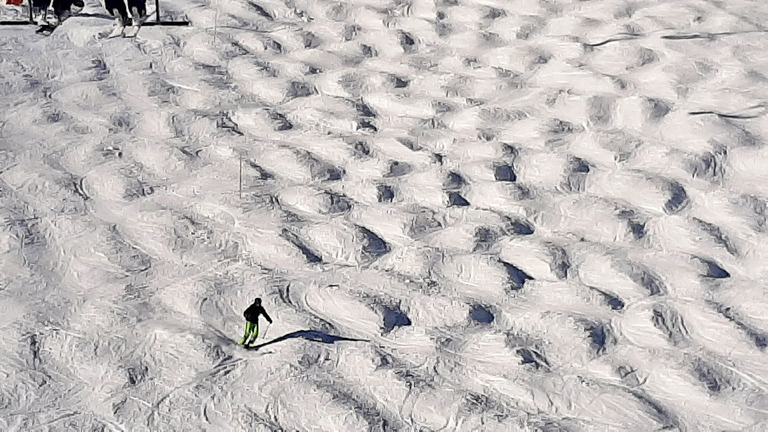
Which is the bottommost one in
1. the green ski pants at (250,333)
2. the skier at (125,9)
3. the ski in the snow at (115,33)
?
the green ski pants at (250,333)

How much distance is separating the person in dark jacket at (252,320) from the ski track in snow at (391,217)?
81 mm

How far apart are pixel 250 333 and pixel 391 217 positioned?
1383 mm

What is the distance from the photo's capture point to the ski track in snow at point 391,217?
447 centimetres

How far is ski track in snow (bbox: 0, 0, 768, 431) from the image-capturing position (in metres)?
4.47

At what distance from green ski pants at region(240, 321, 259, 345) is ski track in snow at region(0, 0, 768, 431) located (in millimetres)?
74

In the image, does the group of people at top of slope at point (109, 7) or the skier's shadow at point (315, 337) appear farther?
the group of people at top of slope at point (109, 7)

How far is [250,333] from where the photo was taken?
4.70m

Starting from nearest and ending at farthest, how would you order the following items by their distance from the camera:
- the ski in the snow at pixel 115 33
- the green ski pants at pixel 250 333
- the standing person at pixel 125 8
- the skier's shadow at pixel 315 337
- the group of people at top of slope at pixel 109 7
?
the green ski pants at pixel 250 333, the skier's shadow at pixel 315 337, the group of people at top of slope at pixel 109 7, the standing person at pixel 125 8, the ski in the snow at pixel 115 33

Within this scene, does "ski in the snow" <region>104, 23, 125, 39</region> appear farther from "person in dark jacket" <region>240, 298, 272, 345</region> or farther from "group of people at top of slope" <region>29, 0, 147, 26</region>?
"person in dark jacket" <region>240, 298, 272, 345</region>

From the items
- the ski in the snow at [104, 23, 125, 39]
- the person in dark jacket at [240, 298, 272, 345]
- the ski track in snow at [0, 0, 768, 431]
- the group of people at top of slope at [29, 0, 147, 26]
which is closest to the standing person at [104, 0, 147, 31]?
the group of people at top of slope at [29, 0, 147, 26]

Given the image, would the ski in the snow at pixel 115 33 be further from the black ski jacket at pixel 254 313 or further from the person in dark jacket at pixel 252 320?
the black ski jacket at pixel 254 313

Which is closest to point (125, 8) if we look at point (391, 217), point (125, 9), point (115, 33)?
point (125, 9)

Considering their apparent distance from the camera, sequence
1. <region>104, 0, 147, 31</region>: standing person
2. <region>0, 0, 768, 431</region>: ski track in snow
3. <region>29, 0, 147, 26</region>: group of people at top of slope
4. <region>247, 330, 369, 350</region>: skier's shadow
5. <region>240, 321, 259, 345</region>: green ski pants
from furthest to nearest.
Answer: <region>104, 0, 147, 31</region>: standing person
<region>29, 0, 147, 26</region>: group of people at top of slope
<region>247, 330, 369, 350</region>: skier's shadow
<region>240, 321, 259, 345</region>: green ski pants
<region>0, 0, 768, 431</region>: ski track in snow

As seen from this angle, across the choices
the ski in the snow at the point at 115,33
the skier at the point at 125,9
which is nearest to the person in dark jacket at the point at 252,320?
the skier at the point at 125,9
